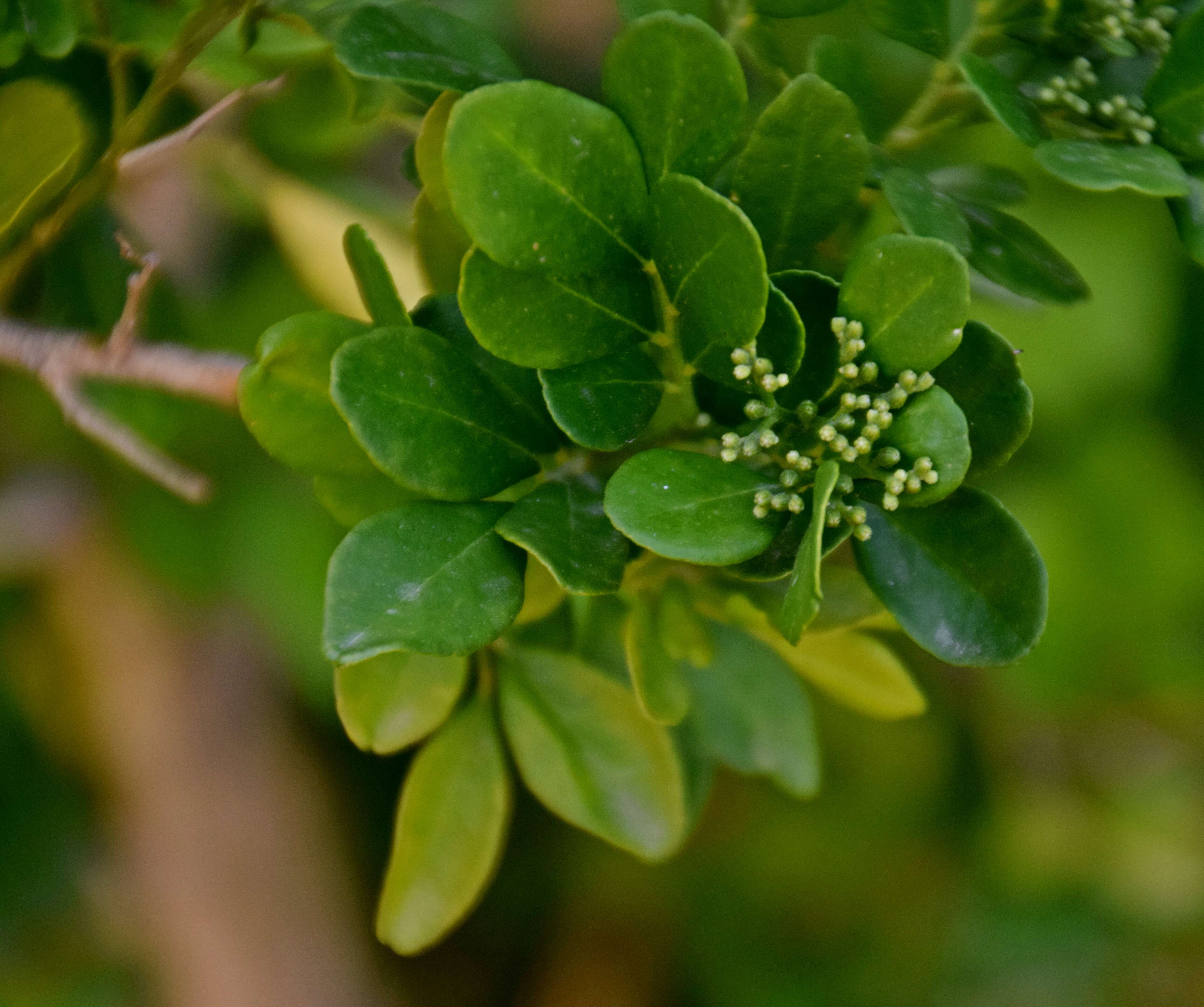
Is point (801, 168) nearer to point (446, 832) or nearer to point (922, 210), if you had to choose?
point (922, 210)

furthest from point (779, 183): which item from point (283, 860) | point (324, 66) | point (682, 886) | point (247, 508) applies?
point (682, 886)

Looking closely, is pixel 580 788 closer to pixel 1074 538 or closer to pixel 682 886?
pixel 1074 538

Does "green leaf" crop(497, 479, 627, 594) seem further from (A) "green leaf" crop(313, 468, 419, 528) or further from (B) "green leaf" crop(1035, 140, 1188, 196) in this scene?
(B) "green leaf" crop(1035, 140, 1188, 196)

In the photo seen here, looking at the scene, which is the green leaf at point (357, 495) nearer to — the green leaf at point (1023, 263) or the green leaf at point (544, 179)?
the green leaf at point (544, 179)

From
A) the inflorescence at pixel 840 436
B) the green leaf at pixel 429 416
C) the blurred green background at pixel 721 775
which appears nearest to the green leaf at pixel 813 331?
the inflorescence at pixel 840 436

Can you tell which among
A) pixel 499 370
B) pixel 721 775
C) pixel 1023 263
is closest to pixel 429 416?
pixel 499 370

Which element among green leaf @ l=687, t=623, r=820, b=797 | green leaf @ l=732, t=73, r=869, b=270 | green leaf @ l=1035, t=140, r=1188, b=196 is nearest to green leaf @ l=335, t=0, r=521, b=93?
green leaf @ l=732, t=73, r=869, b=270
